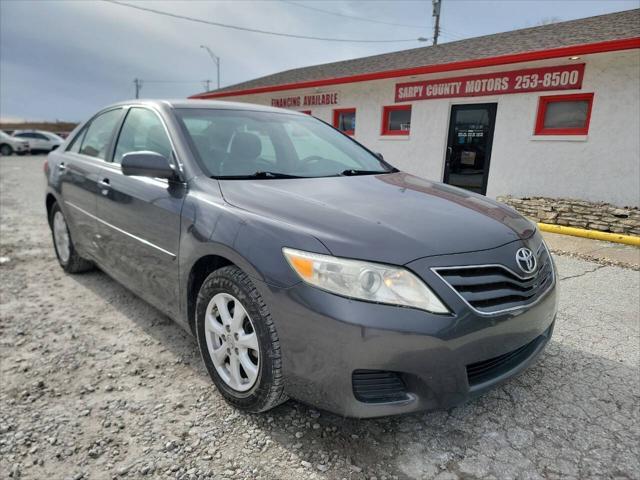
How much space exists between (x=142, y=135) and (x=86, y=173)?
0.86 m

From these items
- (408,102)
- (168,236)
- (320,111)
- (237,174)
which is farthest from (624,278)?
(320,111)

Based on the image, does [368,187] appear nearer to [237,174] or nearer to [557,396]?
[237,174]

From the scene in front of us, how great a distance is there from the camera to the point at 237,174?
2604 millimetres

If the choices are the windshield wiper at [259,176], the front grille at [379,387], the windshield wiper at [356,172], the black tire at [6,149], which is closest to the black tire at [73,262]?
the windshield wiper at [259,176]

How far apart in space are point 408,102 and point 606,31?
4199mm

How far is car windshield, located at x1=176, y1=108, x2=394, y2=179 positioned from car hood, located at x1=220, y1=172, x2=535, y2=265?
216mm

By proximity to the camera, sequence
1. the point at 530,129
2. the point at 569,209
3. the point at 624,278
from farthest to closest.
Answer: the point at 530,129 → the point at 569,209 → the point at 624,278

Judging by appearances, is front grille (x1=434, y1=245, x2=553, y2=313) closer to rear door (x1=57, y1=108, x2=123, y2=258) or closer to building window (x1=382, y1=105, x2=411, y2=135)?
rear door (x1=57, y1=108, x2=123, y2=258)

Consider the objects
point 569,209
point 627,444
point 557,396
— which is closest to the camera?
point 627,444

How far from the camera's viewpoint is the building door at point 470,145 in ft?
31.6

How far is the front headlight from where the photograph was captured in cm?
175

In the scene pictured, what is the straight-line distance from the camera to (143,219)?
2820 millimetres

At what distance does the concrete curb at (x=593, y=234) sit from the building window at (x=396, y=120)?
4.79 metres

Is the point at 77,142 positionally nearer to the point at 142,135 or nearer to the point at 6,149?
the point at 142,135
